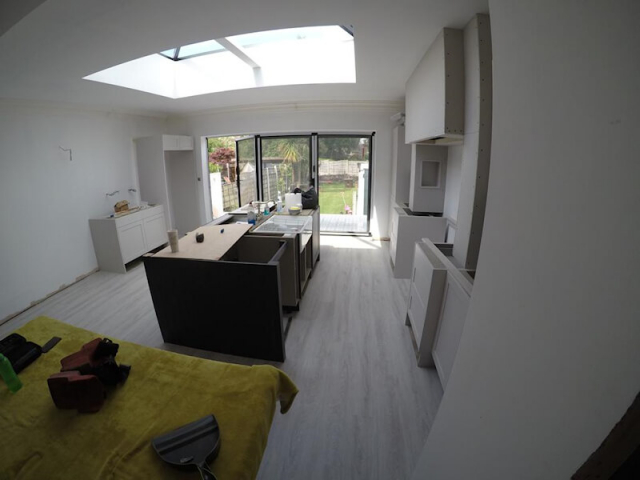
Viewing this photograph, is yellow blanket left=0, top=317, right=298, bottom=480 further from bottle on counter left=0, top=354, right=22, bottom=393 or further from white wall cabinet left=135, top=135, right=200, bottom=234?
white wall cabinet left=135, top=135, right=200, bottom=234

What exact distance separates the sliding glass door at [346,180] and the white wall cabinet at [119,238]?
10.8 ft

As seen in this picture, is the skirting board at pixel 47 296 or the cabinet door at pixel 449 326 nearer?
the cabinet door at pixel 449 326

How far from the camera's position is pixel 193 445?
3.59ft

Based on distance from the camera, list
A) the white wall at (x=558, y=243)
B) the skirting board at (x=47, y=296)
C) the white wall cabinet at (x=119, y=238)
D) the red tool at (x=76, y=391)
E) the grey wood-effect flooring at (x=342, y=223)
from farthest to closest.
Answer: the grey wood-effect flooring at (x=342, y=223), the white wall cabinet at (x=119, y=238), the skirting board at (x=47, y=296), the red tool at (x=76, y=391), the white wall at (x=558, y=243)

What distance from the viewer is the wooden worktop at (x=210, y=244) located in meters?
2.45

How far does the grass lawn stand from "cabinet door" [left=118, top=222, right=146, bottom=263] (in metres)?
3.33

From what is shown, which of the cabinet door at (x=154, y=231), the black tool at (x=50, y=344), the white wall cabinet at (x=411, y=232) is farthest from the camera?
the cabinet door at (x=154, y=231)

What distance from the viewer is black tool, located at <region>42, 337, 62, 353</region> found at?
1607 mm

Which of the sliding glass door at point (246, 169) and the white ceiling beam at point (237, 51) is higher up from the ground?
the white ceiling beam at point (237, 51)

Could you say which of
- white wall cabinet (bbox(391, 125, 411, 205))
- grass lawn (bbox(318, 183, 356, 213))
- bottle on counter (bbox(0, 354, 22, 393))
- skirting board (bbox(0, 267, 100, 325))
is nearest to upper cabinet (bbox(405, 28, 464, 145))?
white wall cabinet (bbox(391, 125, 411, 205))

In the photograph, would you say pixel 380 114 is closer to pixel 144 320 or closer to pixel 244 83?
pixel 244 83

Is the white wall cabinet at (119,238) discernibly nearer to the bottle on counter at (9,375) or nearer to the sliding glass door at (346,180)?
the bottle on counter at (9,375)

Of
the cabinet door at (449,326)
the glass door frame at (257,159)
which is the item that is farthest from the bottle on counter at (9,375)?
the glass door frame at (257,159)

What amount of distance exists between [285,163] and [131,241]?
10.2ft
